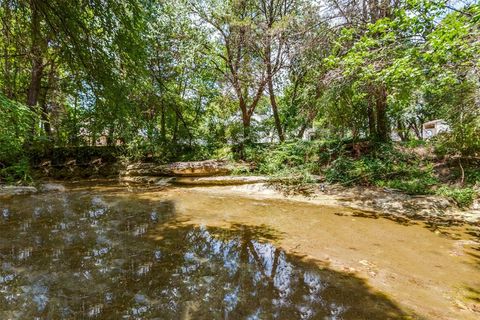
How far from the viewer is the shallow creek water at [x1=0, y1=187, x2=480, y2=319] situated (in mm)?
2291

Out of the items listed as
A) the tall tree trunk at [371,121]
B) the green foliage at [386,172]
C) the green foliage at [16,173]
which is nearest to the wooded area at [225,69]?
the tall tree trunk at [371,121]

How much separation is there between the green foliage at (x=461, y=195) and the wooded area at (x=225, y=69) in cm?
173

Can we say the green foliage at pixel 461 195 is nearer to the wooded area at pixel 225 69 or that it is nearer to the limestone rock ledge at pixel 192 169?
the wooded area at pixel 225 69

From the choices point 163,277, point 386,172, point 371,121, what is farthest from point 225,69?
point 163,277

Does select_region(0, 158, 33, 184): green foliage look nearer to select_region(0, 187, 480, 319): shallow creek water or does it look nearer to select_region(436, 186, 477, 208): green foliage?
select_region(0, 187, 480, 319): shallow creek water

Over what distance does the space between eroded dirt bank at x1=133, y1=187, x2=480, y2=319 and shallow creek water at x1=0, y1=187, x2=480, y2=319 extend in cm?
2

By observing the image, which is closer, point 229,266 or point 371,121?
point 229,266

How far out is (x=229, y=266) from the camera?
314 cm

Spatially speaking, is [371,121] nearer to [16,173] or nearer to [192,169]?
[192,169]

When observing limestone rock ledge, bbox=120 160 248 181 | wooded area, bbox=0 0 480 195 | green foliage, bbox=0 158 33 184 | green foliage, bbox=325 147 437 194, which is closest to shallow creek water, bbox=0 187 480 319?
wooded area, bbox=0 0 480 195

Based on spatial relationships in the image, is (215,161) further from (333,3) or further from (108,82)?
(108,82)

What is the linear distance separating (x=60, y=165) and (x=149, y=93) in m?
10.7

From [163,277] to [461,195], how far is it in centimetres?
681

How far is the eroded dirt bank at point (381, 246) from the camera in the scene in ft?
→ 8.66
